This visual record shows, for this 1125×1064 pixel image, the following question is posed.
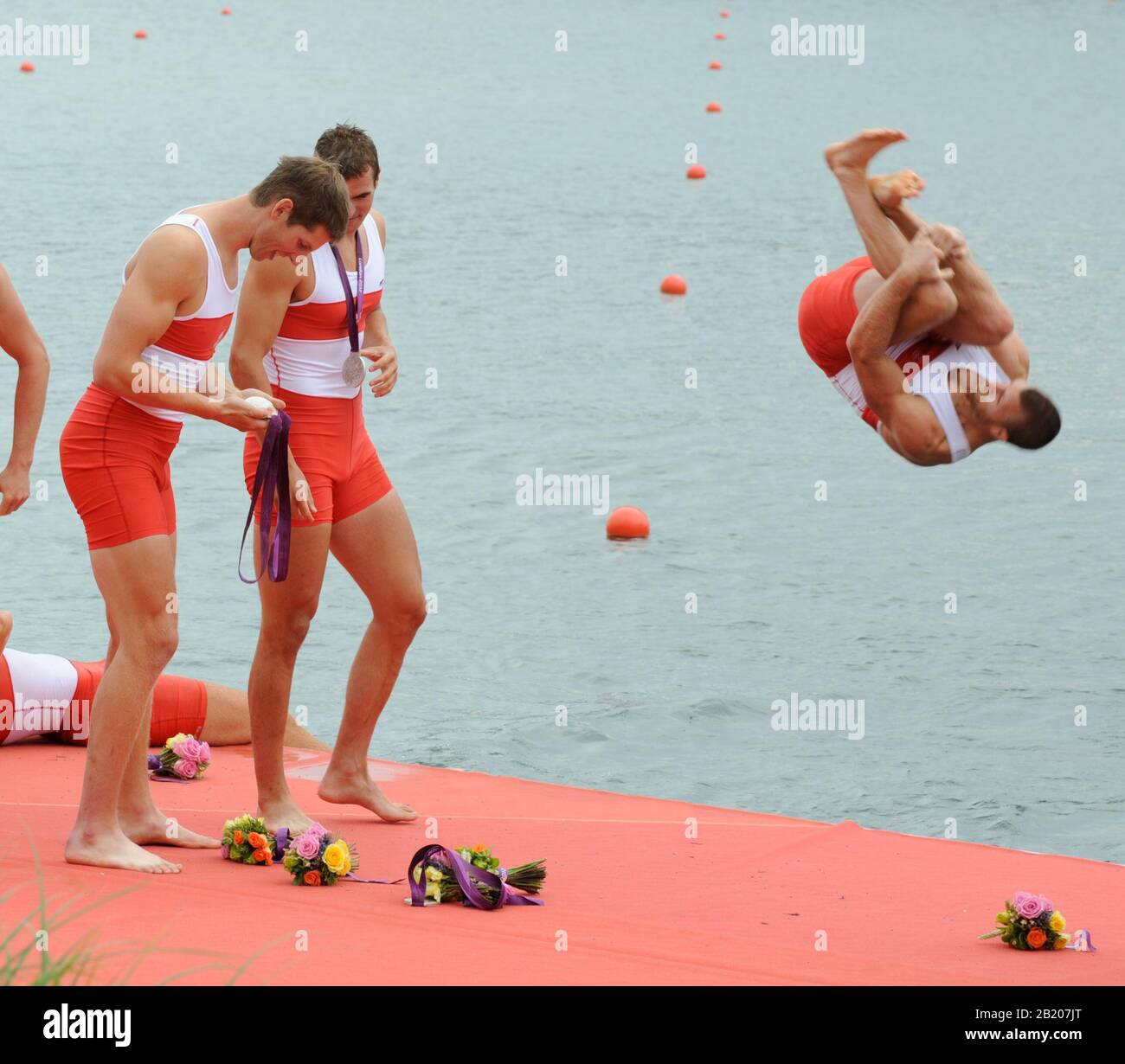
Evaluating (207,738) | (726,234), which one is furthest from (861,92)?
(207,738)

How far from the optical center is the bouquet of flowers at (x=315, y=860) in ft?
17.5

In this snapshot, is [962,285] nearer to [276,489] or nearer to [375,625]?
[276,489]

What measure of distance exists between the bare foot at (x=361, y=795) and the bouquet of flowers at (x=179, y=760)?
0.80 meters

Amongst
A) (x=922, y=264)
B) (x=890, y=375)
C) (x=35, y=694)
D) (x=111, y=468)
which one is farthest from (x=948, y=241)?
(x=35, y=694)

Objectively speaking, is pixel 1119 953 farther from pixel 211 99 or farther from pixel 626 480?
pixel 211 99

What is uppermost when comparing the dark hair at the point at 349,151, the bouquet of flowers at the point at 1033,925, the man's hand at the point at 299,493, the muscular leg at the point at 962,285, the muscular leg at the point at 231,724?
the dark hair at the point at 349,151

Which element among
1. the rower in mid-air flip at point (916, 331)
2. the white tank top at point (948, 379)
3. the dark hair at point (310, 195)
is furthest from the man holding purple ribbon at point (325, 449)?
the white tank top at point (948, 379)

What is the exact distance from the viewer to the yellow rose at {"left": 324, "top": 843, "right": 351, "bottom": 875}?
5.34 m

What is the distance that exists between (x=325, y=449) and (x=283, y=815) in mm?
1139

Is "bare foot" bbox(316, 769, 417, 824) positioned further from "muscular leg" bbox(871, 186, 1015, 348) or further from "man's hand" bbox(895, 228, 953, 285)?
"man's hand" bbox(895, 228, 953, 285)

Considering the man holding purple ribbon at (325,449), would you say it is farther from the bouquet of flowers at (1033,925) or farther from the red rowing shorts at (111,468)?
the bouquet of flowers at (1033,925)

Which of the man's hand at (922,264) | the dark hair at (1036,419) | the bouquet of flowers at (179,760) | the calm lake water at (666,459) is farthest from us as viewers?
the calm lake water at (666,459)

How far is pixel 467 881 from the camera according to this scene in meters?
5.25

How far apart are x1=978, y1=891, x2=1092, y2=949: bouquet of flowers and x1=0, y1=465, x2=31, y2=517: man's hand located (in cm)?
293
